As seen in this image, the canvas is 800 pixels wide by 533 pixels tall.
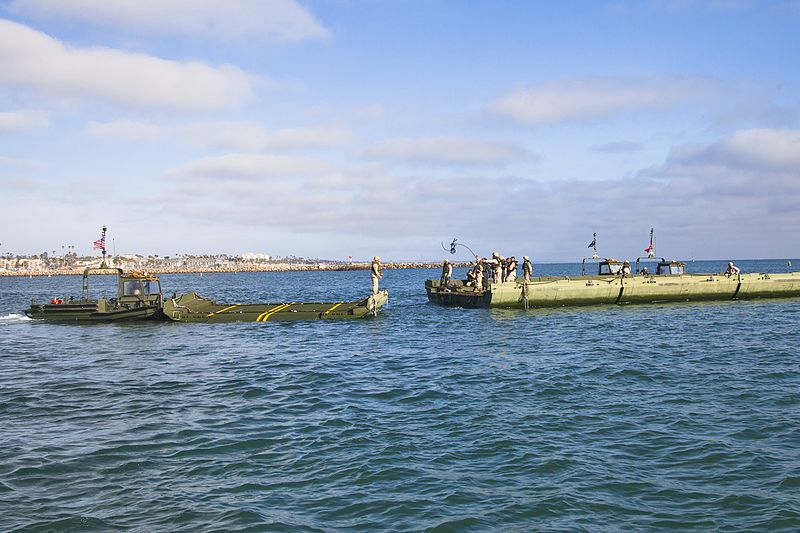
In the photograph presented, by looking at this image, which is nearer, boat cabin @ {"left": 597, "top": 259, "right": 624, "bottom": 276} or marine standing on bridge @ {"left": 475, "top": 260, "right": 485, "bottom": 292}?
marine standing on bridge @ {"left": 475, "top": 260, "right": 485, "bottom": 292}

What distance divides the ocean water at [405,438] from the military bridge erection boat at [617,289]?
46.8 ft

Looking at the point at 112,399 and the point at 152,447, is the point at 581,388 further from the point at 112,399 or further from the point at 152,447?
the point at 112,399

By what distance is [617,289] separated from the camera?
→ 134 feet

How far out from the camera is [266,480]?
9.72 meters

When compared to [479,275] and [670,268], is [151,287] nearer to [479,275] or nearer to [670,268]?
[479,275]

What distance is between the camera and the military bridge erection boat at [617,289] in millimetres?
38719

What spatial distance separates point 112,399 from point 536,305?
28.5 m

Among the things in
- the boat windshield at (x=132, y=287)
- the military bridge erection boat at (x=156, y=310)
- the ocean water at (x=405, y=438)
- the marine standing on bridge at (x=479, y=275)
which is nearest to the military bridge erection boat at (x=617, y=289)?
the marine standing on bridge at (x=479, y=275)

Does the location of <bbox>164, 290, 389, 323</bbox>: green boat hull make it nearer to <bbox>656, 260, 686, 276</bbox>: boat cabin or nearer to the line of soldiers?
the line of soldiers

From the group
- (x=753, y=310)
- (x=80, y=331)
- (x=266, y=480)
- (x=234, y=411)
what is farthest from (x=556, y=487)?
(x=753, y=310)

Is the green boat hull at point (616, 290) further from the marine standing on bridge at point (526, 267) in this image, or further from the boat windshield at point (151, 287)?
the boat windshield at point (151, 287)

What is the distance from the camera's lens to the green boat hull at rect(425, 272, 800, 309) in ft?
127

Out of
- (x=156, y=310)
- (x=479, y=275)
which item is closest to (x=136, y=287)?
(x=156, y=310)

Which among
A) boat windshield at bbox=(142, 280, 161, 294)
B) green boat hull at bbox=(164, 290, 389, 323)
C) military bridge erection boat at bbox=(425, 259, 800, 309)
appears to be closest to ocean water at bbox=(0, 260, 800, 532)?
green boat hull at bbox=(164, 290, 389, 323)
